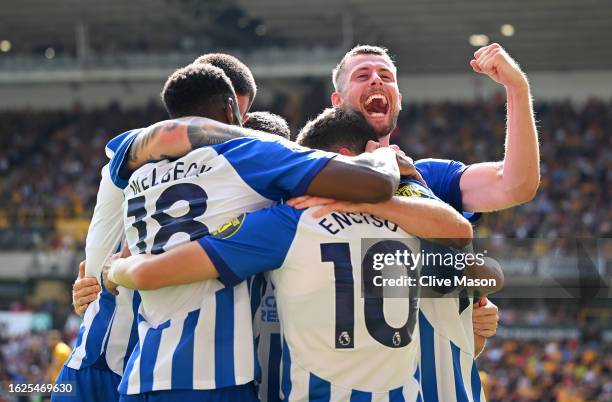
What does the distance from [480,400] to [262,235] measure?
3.82ft

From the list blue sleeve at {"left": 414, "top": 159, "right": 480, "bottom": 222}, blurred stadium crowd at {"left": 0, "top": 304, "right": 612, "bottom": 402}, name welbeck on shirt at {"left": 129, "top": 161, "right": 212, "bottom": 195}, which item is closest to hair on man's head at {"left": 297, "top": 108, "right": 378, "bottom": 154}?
name welbeck on shirt at {"left": 129, "top": 161, "right": 212, "bottom": 195}

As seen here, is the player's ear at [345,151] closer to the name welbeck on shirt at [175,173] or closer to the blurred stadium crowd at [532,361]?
the name welbeck on shirt at [175,173]

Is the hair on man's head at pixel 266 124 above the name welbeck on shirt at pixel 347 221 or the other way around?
above

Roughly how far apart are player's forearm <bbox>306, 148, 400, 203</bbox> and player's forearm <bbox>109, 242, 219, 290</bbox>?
0.40 m

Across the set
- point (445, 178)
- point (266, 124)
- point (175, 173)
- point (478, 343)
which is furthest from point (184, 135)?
point (478, 343)

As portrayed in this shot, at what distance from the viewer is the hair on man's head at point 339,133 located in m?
3.24

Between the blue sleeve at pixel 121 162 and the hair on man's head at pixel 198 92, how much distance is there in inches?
9.6

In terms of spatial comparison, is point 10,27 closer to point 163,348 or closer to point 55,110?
point 55,110

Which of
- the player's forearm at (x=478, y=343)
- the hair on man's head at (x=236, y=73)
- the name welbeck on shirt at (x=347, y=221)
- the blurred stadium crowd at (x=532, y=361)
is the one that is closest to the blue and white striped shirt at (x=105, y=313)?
the hair on man's head at (x=236, y=73)

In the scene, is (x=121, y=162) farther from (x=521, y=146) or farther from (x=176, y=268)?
(x=521, y=146)

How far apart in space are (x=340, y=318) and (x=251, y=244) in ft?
1.20

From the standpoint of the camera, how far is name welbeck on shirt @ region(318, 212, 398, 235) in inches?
116

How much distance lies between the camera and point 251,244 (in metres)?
2.91

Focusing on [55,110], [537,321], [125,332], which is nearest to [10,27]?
[55,110]
